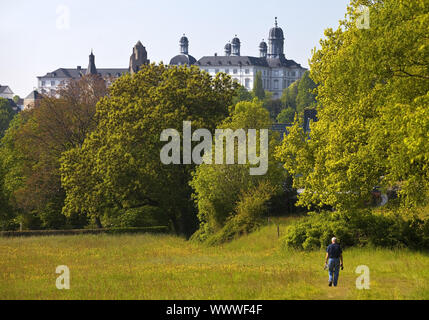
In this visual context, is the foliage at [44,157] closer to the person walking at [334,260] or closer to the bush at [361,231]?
the bush at [361,231]

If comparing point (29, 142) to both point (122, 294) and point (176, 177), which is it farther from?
point (122, 294)

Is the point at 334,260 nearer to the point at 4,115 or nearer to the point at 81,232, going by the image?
the point at 81,232

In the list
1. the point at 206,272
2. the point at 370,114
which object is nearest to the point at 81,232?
the point at 206,272

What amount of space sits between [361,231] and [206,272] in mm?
8402

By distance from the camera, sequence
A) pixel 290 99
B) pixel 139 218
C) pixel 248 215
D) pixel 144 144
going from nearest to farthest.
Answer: pixel 248 215, pixel 144 144, pixel 139 218, pixel 290 99

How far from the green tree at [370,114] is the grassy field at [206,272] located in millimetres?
3109

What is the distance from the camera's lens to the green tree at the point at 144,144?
153 feet

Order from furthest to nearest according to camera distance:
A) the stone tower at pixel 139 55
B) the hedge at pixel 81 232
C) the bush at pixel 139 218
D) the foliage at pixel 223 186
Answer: the stone tower at pixel 139 55 < the bush at pixel 139 218 < the hedge at pixel 81 232 < the foliage at pixel 223 186

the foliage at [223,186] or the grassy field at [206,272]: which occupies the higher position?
the foliage at [223,186]

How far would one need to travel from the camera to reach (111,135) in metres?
48.2

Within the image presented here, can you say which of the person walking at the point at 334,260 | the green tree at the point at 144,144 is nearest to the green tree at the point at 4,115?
the green tree at the point at 144,144

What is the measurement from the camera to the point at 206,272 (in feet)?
80.9
